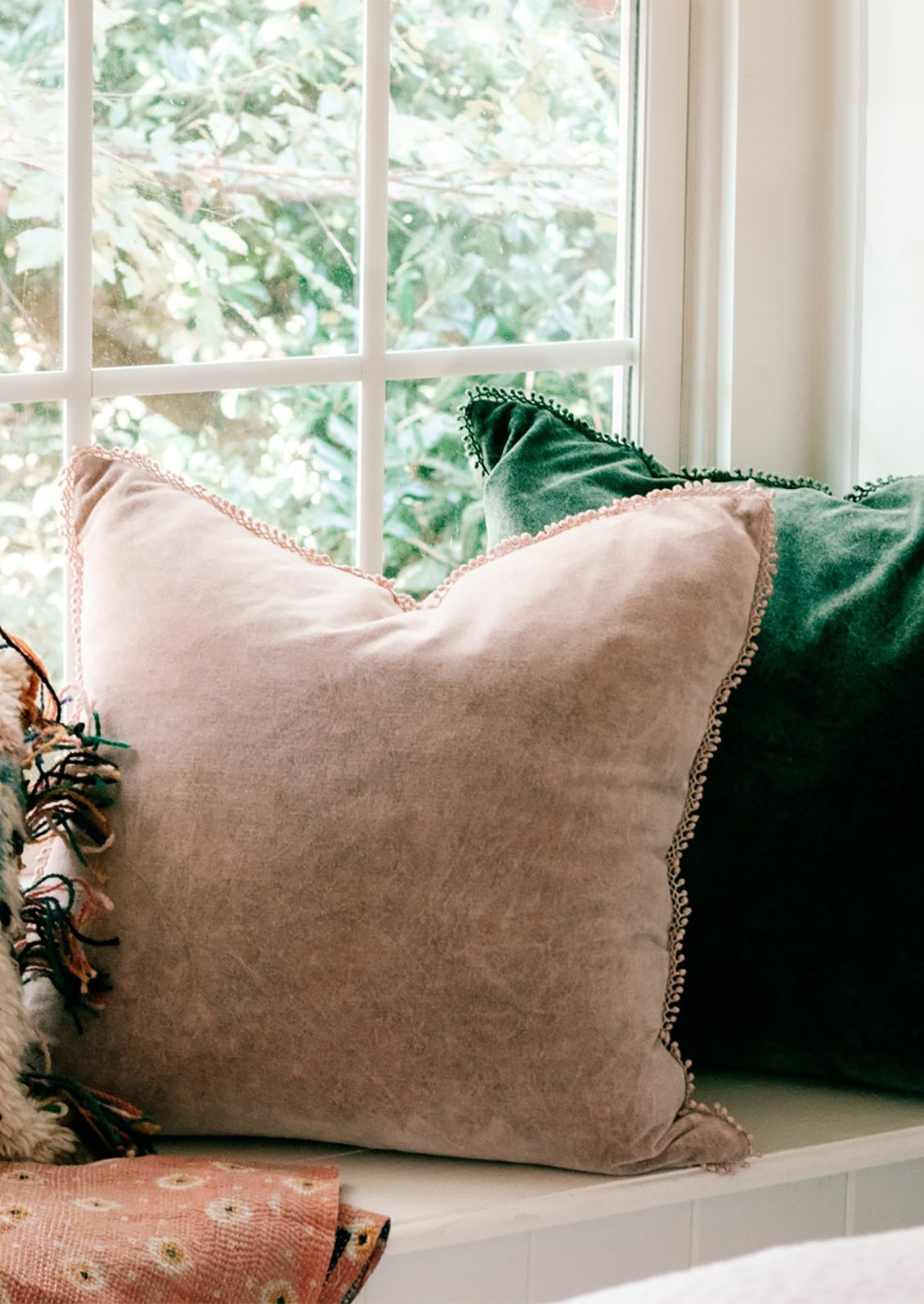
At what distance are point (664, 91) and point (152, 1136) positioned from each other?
1.16m

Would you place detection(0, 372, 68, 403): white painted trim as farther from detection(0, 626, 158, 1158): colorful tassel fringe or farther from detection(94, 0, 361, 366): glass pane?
detection(0, 626, 158, 1158): colorful tassel fringe

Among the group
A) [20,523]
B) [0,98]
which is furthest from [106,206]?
[20,523]

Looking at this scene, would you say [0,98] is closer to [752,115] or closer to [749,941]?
[752,115]

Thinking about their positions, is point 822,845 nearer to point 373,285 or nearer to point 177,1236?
point 177,1236

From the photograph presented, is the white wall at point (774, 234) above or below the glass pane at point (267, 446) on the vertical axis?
above

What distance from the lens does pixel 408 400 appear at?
1.53 metres

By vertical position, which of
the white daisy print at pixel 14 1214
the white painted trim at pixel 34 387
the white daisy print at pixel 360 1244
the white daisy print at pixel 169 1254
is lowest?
the white daisy print at pixel 360 1244

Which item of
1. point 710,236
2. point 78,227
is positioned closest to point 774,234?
point 710,236

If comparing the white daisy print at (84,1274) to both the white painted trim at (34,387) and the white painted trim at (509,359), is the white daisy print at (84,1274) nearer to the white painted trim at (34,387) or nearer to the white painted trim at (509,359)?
the white painted trim at (34,387)

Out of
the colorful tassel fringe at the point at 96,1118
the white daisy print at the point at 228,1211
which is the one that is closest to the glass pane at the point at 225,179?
the colorful tassel fringe at the point at 96,1118

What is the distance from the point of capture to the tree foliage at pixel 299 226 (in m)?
1.34

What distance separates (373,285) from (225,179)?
0.17 meters

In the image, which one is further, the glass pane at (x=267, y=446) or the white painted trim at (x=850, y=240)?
the white painted trim at (x=850, y=240)

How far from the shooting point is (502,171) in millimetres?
1541
